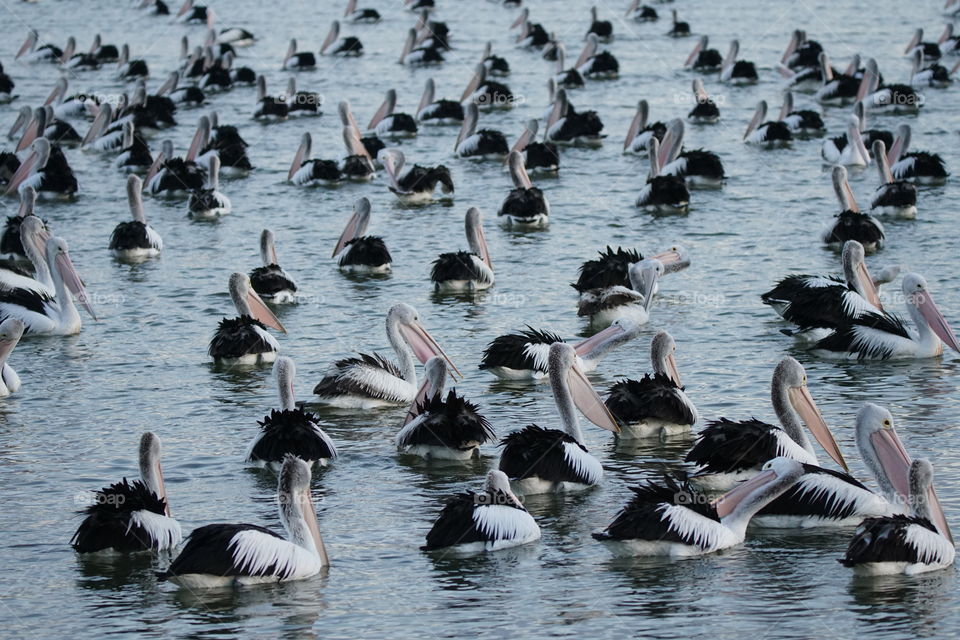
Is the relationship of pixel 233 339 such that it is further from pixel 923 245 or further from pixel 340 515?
pixel 923 245

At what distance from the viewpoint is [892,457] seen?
7855mm

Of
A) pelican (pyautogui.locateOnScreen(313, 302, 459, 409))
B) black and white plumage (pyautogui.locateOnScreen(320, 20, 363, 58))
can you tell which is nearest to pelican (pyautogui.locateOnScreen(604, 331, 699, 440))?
pelican (pyautogui.locateOnScreen(313, 302, 459, 409))

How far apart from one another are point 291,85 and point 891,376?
15657 mm

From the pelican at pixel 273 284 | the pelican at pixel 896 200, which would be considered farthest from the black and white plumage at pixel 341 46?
the pelican at pixel 273 284

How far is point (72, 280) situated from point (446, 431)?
17.4 feet

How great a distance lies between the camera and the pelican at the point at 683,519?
289 inches

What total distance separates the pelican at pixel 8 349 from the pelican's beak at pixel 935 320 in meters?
6.34

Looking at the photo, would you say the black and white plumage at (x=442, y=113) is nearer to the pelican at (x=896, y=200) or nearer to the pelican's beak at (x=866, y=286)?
the pelican at (x=896, y=200)

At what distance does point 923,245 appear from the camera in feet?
49.4

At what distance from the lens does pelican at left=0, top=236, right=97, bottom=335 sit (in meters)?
12.6

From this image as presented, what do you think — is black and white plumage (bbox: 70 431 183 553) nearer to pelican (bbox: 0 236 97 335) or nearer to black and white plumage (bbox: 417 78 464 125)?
pelican (bbox: 0 236 97 335)

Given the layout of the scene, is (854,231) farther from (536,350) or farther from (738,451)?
(738,451)

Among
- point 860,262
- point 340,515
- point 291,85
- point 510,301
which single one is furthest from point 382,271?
point 291,85

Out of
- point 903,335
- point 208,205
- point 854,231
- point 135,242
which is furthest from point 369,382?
point 208,205
